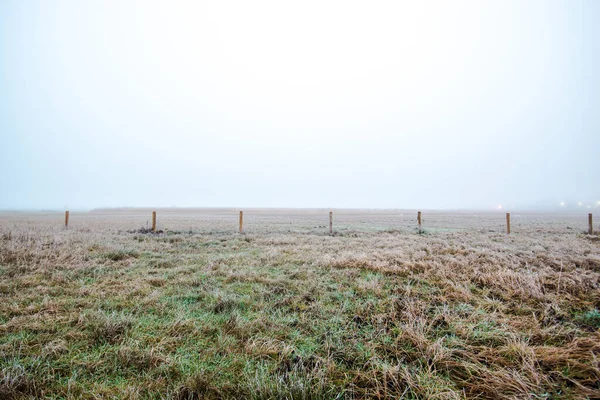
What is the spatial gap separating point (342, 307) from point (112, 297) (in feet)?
14.1

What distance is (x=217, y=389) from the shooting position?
230cm

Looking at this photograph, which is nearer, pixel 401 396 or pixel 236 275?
pixel 401 396

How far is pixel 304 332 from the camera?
3459 millimetres

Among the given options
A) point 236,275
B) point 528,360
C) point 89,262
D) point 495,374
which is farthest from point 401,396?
point 89,262

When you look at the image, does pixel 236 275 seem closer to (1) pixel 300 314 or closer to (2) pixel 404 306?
(1) pixel 300 314

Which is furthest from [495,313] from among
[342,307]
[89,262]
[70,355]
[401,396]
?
[89,262]

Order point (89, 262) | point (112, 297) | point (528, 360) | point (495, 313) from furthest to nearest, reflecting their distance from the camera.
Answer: point (89, 262) < point (112, 297) < point (495, 313) < point (528, 360)

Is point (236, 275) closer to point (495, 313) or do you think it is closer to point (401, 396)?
point (401, 396)

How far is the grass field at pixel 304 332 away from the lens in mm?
2359

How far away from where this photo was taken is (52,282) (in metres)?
5.45

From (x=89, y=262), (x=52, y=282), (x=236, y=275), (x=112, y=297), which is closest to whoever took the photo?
(x=112, y=297)

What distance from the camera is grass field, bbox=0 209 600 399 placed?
92.9 inches

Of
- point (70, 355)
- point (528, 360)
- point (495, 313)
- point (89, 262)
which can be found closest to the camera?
point (528, 360)

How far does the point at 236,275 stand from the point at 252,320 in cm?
253
